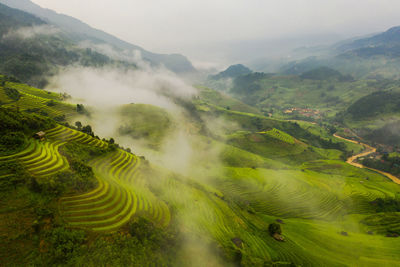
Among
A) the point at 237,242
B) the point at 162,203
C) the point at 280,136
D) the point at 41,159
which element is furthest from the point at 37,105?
the point at 280,136

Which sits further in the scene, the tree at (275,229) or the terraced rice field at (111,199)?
the tree at (275,229)

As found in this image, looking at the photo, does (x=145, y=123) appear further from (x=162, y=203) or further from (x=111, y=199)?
(x=111, y=199)

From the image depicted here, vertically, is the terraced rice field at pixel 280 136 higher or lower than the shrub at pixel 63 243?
lower

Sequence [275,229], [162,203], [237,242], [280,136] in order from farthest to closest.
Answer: [280,136] < [275,229] < [162,203] < [237,242]

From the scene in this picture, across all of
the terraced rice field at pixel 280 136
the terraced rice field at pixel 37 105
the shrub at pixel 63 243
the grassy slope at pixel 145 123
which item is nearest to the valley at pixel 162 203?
the shrub at pixel 63 243

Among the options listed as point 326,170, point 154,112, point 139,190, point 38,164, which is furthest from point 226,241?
point 154,112

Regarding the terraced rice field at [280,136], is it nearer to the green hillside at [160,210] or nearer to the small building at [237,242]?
the green hillside at [160,210]

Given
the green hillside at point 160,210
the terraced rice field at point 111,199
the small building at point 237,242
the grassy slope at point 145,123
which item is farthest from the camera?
the grassy slope at point 145,123

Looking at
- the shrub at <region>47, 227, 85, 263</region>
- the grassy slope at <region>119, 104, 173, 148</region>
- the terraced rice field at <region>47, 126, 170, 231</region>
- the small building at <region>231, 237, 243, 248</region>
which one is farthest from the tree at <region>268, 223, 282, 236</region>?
the grassy slope at <region>119, 104, 173, 148</region>

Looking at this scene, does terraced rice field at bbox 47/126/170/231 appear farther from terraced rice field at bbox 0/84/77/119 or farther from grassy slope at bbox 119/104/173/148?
grassy slope at bbox 119/104/173/148

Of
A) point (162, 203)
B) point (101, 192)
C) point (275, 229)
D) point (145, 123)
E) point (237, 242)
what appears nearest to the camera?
point (101, 192)

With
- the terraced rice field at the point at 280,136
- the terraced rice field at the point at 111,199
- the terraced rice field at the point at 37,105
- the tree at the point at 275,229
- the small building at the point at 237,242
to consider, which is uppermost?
the terraced rice field at the point at 37,105

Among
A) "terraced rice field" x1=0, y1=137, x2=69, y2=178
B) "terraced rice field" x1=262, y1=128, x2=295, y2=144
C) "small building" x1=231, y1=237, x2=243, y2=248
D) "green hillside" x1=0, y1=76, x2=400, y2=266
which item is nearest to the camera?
"green hillside" x1=0, y1=76, x2=400, y2=266
